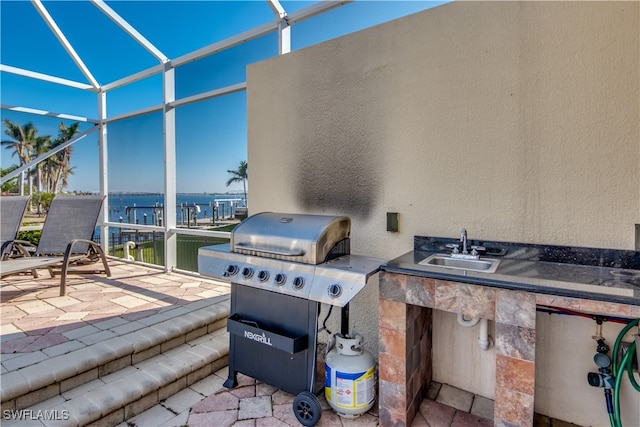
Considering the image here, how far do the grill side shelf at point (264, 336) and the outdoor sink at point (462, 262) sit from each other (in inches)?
39.5

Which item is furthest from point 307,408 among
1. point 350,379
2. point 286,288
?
point 286,288

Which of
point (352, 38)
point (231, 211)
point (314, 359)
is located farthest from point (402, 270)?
point (231, 211)

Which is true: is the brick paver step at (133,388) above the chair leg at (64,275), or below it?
below

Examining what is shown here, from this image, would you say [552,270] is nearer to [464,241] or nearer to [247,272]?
[464,241]

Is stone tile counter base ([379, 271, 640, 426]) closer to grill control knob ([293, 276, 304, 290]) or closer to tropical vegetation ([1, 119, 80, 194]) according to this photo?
grill control knob ([293, 276, 304, 290])

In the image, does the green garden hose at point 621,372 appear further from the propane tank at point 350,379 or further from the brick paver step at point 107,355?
the brick paver step at point 107,355

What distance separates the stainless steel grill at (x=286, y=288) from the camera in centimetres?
214

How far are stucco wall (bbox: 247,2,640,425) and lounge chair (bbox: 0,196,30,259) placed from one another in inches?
168

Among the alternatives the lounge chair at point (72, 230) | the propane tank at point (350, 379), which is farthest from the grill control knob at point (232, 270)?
the lounge chair at point (72, 230)

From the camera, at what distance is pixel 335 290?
2.02 metres

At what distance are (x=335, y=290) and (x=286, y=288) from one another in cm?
37

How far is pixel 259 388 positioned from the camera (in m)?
2.68

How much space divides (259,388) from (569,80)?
3.22 metres

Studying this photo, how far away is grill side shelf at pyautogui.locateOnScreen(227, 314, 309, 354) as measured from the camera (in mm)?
2207
